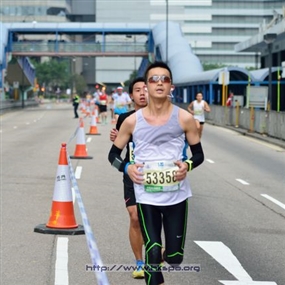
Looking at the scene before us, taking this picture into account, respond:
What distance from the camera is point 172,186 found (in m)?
6.30

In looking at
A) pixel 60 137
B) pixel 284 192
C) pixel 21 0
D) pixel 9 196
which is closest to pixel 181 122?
pixel 9 196

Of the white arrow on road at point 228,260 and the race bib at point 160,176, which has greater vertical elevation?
the race bib at point 160,176

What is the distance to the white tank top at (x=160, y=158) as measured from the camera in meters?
6.28

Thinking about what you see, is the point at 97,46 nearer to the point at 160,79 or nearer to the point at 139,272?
the point at 139,272

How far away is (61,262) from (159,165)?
2.87 meters

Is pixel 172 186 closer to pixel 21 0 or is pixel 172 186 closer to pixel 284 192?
pixel 284 192

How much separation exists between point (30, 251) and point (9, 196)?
509 centimetres

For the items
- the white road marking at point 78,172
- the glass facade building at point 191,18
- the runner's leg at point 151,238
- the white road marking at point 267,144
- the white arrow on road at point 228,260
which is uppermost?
the glass facade building at point 191,18

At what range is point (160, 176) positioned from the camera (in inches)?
246

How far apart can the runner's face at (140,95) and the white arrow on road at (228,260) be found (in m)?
1.83

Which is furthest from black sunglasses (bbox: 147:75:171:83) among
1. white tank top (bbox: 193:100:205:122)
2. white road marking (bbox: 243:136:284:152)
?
white road marking (bbox: 243:136:284:152)

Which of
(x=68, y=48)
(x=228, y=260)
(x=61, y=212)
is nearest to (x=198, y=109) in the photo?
(x=61, y=212)

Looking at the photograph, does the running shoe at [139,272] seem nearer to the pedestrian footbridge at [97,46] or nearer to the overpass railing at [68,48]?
the pedestrian footbridge at [97,46]

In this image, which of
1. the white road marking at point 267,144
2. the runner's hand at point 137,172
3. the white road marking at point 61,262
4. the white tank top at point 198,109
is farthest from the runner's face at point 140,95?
the white road marking at point 267,144
